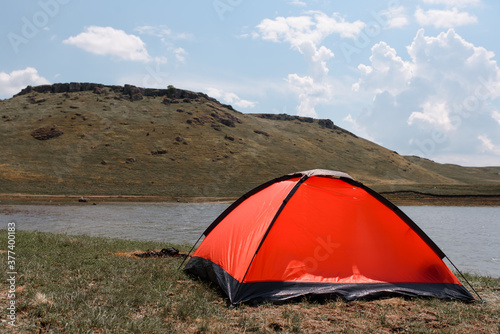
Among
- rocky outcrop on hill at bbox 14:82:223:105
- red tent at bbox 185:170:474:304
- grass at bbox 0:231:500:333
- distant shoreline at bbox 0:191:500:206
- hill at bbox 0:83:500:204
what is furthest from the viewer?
rocky outcrop on hill at bbox 14:82:223:105

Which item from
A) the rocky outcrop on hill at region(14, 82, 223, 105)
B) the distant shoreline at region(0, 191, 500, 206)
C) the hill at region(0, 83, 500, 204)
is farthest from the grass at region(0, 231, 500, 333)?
the rocky outcrop on hill at region(14, 82, 223, 105)

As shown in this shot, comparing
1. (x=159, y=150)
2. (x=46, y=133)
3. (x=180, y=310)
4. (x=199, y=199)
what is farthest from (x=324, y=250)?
(x=46, y=133)

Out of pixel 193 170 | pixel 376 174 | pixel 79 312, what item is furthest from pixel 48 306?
→ pixel 376 174

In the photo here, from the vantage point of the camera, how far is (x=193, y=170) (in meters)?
91.1

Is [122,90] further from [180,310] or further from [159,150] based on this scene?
[180,310]

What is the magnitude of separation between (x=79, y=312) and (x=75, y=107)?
132 metres

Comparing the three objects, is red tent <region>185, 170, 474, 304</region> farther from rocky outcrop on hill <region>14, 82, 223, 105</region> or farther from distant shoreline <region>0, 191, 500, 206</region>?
rocky outcrop on hill <region>14, 82, 223, 105</region>

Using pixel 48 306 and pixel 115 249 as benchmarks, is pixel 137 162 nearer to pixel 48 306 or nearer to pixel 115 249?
pixel 115 249

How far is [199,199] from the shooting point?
216 feet

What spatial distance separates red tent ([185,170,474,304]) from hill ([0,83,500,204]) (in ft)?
194

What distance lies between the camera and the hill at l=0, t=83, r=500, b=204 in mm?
73250

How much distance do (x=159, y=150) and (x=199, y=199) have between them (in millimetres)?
38378

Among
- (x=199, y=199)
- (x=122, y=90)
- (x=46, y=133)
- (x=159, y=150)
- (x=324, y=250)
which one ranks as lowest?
(x=199, y=199)

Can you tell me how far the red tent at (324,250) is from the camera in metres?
7.99
